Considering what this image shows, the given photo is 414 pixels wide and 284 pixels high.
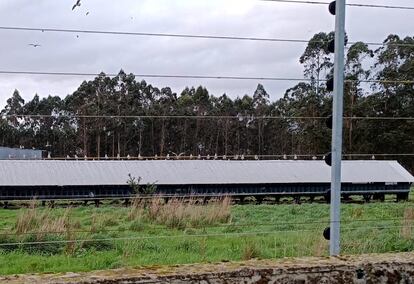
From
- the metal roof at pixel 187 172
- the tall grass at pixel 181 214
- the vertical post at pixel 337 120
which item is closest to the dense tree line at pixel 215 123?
the metal roof at pixel 187 172

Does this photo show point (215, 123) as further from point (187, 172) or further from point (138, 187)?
point (138, 187)

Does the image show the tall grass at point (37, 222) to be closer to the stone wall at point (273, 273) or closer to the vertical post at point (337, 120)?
the vertical post at point (337, 120)

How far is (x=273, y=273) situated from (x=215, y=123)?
102 feet

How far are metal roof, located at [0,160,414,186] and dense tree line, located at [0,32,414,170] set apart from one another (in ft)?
4.27

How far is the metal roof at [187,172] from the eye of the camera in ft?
74.3

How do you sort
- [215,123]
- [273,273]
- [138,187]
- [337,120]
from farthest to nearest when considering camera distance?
[215,123]
[138,187]
[337,120]
[273,273]

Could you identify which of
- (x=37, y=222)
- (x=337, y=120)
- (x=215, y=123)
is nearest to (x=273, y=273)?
(x=337, y=120)

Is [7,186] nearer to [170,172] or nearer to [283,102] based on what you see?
[170,172]

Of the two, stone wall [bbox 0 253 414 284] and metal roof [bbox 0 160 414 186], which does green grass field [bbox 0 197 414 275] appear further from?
metal roof [bbox 0 160 414 186]

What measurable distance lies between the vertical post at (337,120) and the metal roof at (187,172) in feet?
64.4

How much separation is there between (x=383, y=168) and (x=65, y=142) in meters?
15.0

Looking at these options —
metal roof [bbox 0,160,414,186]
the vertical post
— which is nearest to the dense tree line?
metal roof [bbox 0,160,414,186]

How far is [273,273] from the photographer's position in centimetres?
225

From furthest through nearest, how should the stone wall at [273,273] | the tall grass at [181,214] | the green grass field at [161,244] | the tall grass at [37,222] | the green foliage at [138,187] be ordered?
the green foliage at [138,187], the tall grass at [181,214], the tall grass at [37,222], the green grass field at [161,244], the stone wall at [273,273]
